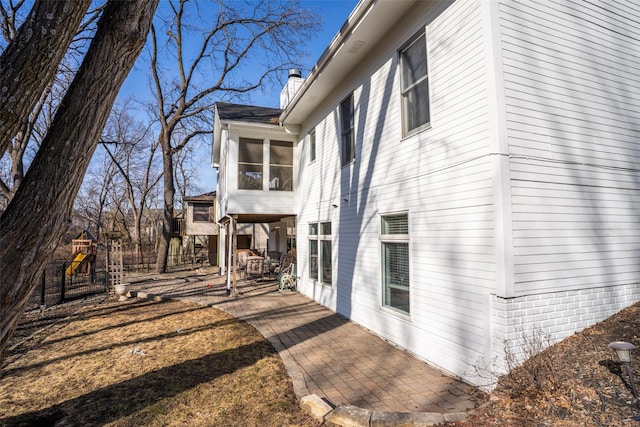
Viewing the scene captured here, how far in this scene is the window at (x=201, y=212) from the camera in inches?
920

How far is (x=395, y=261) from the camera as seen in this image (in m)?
5.84

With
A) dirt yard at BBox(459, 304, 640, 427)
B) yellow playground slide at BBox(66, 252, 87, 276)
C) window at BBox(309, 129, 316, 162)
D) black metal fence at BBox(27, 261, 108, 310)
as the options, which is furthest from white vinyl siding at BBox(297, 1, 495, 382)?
yellow playground slide at BBox(66, 252, 87, 276)

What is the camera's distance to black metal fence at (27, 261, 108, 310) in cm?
963

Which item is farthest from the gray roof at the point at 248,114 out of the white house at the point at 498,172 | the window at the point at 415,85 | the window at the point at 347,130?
the window at the point at 415,85

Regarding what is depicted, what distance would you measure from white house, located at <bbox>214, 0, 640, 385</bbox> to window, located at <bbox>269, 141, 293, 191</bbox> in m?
5.44

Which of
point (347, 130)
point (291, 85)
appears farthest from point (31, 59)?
point (291, 85)

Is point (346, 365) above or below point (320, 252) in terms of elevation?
below

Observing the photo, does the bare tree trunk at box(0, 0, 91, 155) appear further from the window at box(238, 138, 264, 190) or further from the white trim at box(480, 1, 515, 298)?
the window at box(238, 138, 264, 190)

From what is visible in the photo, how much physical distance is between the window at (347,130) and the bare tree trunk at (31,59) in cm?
574

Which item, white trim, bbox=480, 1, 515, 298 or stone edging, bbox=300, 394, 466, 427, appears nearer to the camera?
stone edging, bbox=300, 394, 466, 427

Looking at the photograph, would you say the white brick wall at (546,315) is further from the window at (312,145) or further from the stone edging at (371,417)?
the window at (312,145)

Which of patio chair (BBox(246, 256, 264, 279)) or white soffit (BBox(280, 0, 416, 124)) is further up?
white soffit (BBox(280, 0, 416, 124))

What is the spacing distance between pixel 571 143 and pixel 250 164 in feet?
28.5

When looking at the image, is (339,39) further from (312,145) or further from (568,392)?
(568,392)
